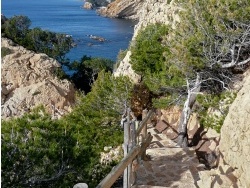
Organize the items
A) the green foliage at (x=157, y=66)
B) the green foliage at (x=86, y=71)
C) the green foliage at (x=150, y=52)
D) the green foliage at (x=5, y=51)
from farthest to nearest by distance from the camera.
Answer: the green foliage at (x=86, y=71)
the green foliage at (x=5, y=51)
the green foliage at (x=150, y=52)
the green foliage at (x=157, y=66)

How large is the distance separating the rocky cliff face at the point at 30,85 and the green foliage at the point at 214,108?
1296 centimetres

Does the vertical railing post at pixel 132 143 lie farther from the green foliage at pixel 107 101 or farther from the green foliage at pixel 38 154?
the green foliage at pixel 107 101

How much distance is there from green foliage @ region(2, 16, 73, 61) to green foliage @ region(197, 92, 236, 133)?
19326mm

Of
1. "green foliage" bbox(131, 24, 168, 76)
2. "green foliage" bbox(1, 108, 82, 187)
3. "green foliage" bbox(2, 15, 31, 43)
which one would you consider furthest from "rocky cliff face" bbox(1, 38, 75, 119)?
"green foliage" bbox(1, 108, 82, 187)

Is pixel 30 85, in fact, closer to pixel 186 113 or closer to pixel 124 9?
pixel 186 113

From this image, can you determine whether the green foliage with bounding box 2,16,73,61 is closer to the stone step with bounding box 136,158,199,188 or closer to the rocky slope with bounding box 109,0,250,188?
the stone step with bounding box 136,158,199,188

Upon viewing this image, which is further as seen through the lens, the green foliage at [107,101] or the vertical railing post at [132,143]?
the green foliage at [107,101]

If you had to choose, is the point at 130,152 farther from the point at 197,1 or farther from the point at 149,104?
the point at 149,104

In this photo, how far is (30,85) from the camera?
2383 cm

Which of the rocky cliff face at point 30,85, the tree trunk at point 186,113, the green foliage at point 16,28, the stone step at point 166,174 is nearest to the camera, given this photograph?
the stone step at point 166,174

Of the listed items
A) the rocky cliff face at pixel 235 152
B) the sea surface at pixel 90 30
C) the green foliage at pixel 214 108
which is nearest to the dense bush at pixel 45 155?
the rocky cliff face at pixel 235 152

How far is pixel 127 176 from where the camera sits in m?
6.27

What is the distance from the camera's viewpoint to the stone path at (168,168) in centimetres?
765

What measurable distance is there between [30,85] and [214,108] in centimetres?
1571
